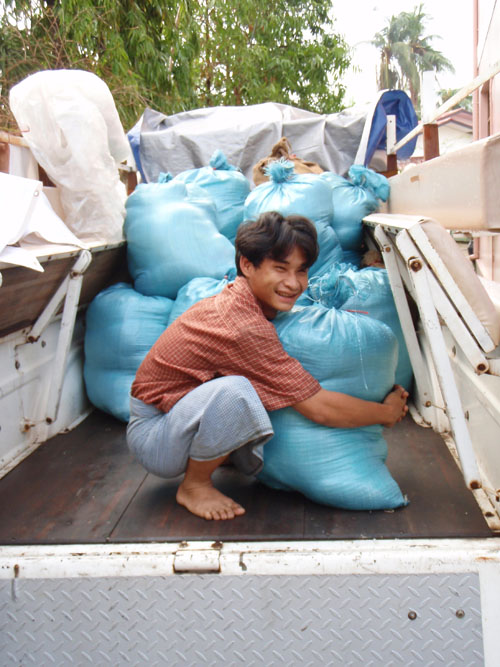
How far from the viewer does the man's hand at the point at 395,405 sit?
1865 mm

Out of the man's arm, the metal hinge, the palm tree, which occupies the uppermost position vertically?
the palm tree

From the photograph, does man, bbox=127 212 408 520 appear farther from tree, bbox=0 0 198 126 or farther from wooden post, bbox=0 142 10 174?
tree, bbox=0 0 198 126

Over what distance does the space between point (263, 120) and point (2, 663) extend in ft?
11.7

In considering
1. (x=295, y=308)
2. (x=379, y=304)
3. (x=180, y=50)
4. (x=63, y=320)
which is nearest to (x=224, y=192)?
(x=379, y=304)

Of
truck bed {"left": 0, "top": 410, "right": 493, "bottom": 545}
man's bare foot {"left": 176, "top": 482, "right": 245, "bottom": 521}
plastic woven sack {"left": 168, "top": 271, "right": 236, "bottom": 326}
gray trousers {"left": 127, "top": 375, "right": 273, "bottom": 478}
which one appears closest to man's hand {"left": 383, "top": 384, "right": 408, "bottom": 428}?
truck bed {"left": 0, "top": 410, "right": 493, "bottom": 545}

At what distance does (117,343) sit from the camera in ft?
8.77

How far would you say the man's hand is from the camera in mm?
1865

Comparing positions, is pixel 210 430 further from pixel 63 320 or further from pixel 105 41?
pixel 105 41

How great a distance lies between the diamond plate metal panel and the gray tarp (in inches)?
128

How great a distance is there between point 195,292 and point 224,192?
2.77 feet

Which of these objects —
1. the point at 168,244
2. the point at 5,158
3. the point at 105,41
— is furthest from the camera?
the point at 105,41

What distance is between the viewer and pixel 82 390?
2.77 metres

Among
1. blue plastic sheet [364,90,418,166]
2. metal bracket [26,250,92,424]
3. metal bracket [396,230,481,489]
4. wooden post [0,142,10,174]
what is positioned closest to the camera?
metal bracket [396,230,481,489]

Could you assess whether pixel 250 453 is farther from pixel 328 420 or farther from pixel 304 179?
pixel 304 179
